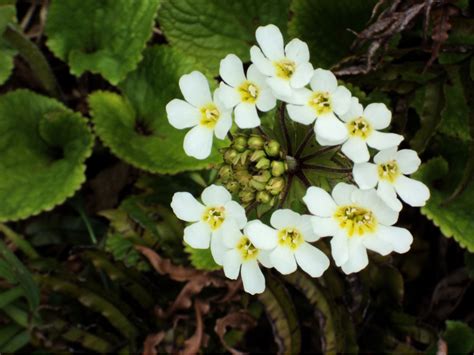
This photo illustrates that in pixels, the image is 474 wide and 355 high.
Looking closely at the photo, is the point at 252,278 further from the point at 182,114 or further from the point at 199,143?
the point at 182,114

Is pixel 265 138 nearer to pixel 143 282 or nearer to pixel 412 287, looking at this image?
pixel 143 282

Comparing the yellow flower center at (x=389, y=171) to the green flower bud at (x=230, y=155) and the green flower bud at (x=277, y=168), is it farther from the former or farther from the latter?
the green flower bud at (x=230, y=155)

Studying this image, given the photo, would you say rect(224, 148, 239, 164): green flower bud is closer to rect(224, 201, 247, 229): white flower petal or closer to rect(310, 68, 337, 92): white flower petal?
rect(224, 201, 247, 229): white flower petal

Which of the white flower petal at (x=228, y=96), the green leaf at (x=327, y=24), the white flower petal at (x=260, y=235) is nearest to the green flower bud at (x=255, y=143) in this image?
the white flower petal at (x=228, y=96)

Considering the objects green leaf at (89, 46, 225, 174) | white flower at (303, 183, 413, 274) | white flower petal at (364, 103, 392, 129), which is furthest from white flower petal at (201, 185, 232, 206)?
green leaf at (89, 46, 225, 174)

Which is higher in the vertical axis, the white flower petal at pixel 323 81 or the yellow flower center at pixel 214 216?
the white flower petal at pixel 323 81
